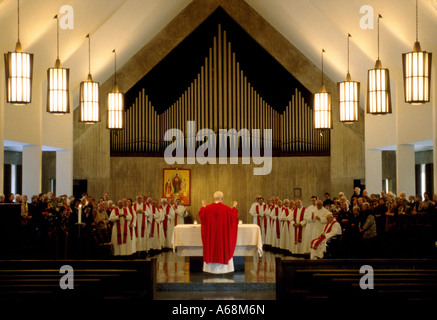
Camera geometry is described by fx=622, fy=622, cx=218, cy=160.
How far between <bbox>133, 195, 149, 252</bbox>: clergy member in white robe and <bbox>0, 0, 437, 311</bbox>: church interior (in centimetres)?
29

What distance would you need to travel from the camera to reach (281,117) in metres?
20.2

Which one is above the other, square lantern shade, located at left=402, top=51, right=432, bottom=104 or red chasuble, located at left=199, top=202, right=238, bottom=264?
square lantern shade, located at left=402, top=51, right=432, bottom=104

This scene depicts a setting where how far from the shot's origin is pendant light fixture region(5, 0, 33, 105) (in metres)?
9.44

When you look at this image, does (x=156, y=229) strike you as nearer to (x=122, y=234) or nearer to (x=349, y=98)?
(x=122, y=234)

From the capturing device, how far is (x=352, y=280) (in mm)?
6637

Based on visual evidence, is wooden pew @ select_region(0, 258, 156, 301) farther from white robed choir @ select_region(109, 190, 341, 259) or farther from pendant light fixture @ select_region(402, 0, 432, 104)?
white robed choir @ select_region(109, 190, 341, 259)

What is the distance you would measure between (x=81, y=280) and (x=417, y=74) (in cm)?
631

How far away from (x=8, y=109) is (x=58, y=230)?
341 cm

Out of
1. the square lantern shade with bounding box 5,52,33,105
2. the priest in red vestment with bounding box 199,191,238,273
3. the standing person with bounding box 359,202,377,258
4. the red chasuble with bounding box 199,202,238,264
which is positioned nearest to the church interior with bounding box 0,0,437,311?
the square lantern shade with bounding box 5,52,33,105

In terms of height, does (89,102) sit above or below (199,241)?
above

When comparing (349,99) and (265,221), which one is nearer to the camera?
(349,99)

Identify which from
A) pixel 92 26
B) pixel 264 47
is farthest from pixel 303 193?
pixel 92 26

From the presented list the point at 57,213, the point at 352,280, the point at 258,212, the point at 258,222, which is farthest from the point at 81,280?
the point at 258,222
